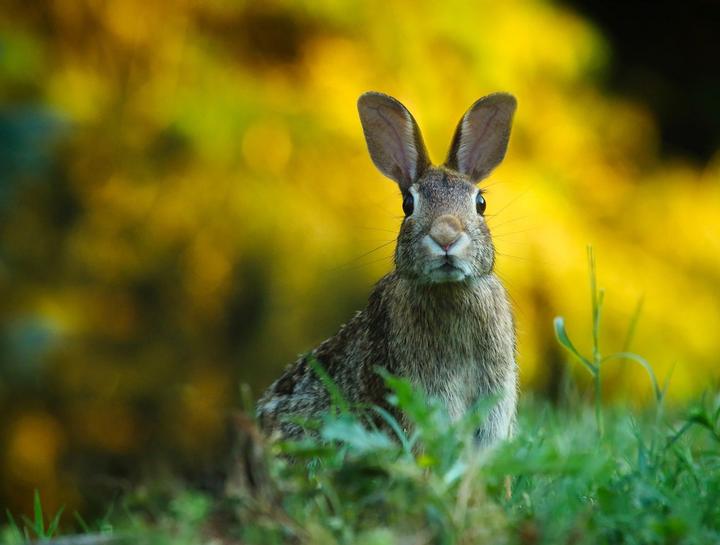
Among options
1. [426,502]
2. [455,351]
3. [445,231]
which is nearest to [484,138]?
[445,231]

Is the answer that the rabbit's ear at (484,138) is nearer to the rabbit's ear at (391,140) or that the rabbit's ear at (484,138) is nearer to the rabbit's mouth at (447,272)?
the rabbit's ear at (391,140)

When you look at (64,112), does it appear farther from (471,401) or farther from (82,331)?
(471,401)

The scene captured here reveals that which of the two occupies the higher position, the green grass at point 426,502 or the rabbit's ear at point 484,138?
the rabbit's ear at point 484,138

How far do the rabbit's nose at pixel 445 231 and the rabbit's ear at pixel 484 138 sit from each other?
17.1 inches

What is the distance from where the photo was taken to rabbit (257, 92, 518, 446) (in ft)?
10.6

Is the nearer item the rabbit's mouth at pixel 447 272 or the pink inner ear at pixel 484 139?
the rabbit's mouth at pixel 447 272

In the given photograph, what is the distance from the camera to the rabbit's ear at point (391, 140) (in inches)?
141

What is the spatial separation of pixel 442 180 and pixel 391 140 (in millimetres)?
247

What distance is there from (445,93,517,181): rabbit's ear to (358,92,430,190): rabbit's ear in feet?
0.40

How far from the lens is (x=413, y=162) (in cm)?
362

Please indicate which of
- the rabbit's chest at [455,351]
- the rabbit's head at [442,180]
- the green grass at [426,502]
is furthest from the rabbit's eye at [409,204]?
the green grass at [426,502]

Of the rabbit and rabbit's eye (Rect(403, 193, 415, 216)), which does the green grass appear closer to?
the rabbit

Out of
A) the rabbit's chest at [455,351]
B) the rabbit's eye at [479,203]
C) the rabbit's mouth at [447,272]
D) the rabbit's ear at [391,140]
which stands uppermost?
the rabbit's ear at [391,140]

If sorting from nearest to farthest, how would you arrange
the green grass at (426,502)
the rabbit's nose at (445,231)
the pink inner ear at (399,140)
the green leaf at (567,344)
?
the green grass at (426,502) < the green leaf at (567,344) < the rabbit's nose at (445,231) < the pink inner ear at (399,140)
